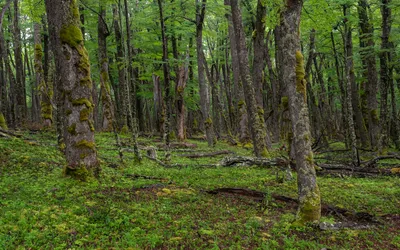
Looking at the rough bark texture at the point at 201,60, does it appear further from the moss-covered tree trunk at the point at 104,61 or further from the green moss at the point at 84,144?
the green moss at the point at 84,144

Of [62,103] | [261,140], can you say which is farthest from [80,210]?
[261,140]

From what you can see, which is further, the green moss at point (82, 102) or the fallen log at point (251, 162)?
the fallen log at point (251, 162)

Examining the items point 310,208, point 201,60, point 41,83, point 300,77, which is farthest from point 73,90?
point 201,60

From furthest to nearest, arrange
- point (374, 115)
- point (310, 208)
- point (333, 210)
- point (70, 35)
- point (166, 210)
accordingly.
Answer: point (374, 115) → point (70, 35) → point (333, 210) → point (166, 210) → point (310, 208)

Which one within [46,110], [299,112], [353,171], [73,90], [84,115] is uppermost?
[46,110]

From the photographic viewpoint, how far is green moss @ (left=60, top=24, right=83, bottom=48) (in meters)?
7.83

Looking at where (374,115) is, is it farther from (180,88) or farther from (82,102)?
(82,102)

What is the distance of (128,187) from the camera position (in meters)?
7.85

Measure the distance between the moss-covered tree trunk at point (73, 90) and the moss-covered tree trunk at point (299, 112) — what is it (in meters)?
4.92

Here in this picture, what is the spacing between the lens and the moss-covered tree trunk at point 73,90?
7.79 metres

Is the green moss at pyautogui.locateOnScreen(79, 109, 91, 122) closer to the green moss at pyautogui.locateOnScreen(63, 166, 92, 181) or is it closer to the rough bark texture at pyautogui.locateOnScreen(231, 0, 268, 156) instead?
the green moss at pyautogui.locateOnScreen(63, 166, 92, 181)

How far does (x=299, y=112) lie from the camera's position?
5703 millimetres

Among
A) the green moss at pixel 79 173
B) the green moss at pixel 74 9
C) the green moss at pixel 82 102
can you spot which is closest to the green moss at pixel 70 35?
the green moss at pixel 74 9

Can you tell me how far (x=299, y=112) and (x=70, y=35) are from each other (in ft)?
18.9
